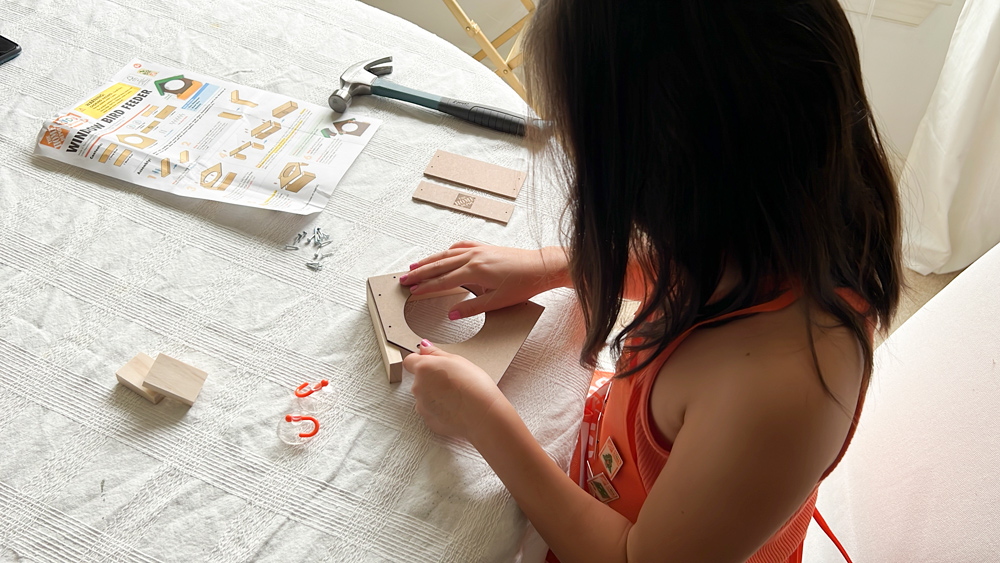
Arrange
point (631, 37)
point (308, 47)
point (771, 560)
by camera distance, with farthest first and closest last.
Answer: point (308, 47), point (771, 560), point (631, 37)

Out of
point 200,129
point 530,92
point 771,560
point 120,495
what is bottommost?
point 771,560

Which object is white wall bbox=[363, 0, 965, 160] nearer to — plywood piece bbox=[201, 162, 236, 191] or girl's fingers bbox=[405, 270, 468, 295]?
girl's fingers bbox=[405, 270, 468, 295]

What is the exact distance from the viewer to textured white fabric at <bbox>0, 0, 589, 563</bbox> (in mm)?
538

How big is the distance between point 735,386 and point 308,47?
2.66 feet

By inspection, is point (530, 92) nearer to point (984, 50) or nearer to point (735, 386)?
point (735, 386)

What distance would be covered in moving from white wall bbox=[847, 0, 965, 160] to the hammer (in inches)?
43.6

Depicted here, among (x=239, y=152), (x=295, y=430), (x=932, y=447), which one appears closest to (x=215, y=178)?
(x=239, y=152)

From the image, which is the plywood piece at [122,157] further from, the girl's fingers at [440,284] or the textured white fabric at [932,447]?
the textured white fabric at [932,447]

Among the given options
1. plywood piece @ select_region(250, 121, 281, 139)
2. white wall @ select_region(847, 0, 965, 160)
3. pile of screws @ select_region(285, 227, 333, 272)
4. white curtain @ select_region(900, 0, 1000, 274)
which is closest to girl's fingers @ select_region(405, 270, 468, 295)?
pile of screws @ select_region(285, 227, 333, 272)

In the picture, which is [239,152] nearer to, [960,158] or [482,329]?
[482,329]

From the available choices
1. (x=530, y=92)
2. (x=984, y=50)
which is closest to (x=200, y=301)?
(x=530, y=92)

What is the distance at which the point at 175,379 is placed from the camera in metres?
0.61

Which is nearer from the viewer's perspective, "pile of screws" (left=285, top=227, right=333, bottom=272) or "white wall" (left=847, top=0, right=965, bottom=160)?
"pile of screws" (left=285, top=227, right=333, bottom=272)

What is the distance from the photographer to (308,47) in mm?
1007
